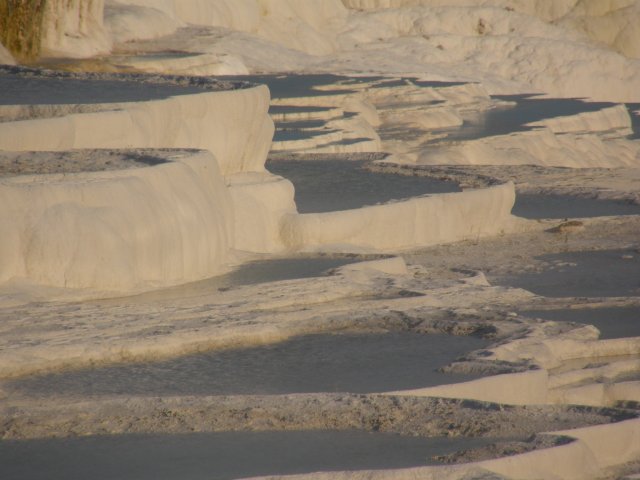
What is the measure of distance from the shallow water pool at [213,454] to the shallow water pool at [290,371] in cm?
67

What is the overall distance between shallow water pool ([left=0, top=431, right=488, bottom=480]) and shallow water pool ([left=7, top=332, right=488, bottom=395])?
67 centimetres

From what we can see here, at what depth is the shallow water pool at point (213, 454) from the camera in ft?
15.5

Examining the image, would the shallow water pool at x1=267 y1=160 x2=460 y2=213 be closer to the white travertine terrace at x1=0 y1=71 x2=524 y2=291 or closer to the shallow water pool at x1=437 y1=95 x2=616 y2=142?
the white travertine terrace at x1=0 y1=71 x2=524 y2=291

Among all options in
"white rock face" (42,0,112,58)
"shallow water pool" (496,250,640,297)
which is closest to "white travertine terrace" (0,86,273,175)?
"shallow water pool" (496,250,640,297)

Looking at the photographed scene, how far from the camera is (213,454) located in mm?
4941

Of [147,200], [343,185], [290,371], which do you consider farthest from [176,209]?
[343,185]

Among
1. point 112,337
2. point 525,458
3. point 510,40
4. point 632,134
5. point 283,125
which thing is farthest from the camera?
point 510,40

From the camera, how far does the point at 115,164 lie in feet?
27.4

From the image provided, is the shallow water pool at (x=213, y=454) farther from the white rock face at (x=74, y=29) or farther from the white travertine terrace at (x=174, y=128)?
the white rock face at (x=74, y=29)

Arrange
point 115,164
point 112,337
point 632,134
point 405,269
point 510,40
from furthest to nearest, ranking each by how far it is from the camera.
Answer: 1. point 510,40
2. point 632,134
3. point 405,269
4. point 115,164
5. point 112,337

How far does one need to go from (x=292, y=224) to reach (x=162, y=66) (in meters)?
7.46

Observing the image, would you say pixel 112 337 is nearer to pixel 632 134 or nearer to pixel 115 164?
pixel 115 164

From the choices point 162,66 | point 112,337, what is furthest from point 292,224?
point 162,66

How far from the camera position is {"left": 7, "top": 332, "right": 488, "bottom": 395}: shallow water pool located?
588cm
